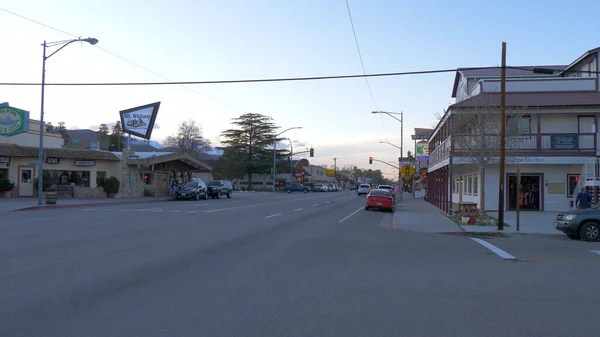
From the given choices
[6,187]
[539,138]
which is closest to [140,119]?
[6,187]

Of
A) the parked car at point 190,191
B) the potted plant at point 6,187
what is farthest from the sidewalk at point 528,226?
the potted plant at point 6,187

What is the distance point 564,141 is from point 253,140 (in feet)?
205

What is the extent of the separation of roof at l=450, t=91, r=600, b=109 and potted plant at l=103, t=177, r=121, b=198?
26847mm

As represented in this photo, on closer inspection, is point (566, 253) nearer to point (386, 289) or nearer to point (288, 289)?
point (386, 289)

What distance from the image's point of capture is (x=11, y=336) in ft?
17.3


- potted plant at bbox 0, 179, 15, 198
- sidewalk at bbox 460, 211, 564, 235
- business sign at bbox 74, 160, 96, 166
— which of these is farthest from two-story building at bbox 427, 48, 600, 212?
potted plant at bbox 0, 179, 15, 198

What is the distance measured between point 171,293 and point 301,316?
220cm

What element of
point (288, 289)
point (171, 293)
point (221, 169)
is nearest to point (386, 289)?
point (288, 289)

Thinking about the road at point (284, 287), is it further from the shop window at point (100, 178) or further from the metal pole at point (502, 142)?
the shop window at point (100, 178)

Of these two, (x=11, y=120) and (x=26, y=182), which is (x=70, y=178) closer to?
(x=26, y=182)

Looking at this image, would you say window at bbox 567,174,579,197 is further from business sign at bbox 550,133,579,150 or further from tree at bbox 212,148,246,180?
tree at bbox 212,148,246,180

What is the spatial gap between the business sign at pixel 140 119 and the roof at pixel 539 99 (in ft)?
90.4

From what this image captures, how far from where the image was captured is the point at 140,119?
43438mm

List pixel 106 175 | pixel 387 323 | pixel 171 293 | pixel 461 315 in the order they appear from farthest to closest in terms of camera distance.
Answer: pixel 106 175, pixel 171 293, pixel 461 315, pixel 387 323
